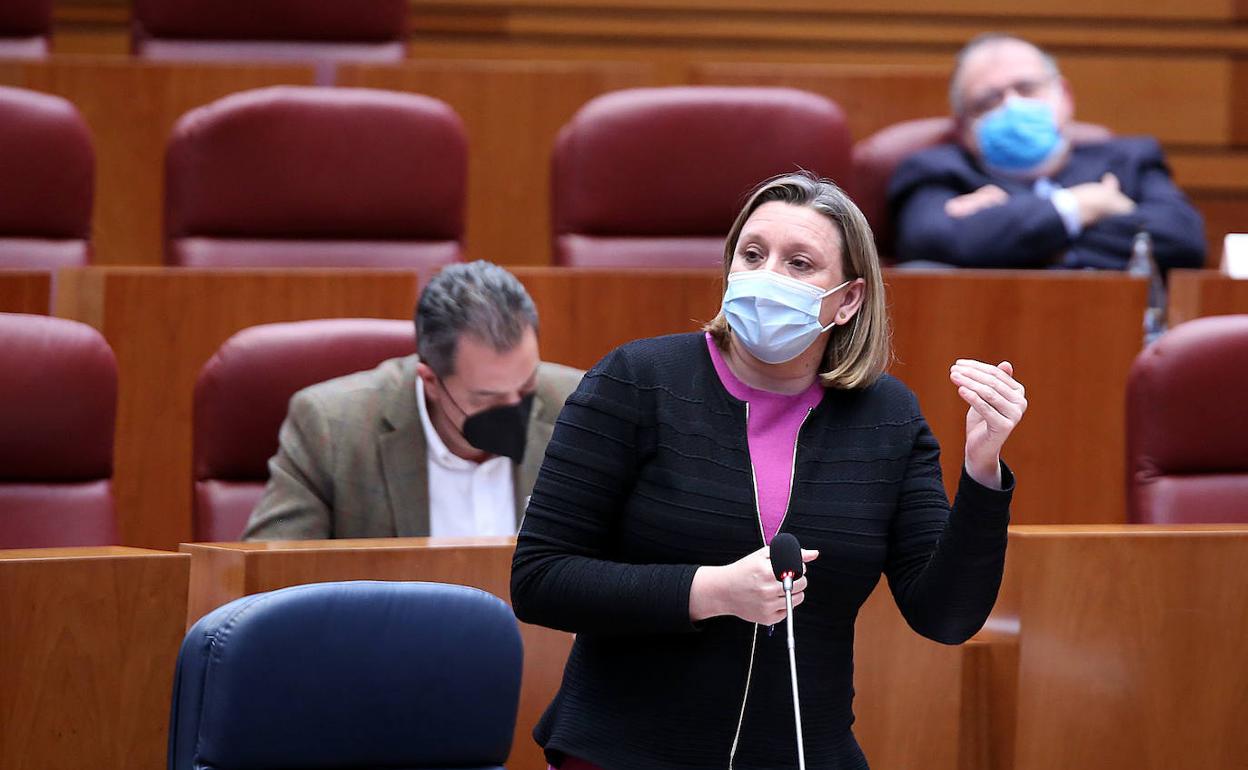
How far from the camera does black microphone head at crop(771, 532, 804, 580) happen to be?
0.75m

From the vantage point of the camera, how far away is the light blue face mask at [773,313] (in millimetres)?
843

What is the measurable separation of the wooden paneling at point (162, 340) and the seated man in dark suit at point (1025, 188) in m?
0.64

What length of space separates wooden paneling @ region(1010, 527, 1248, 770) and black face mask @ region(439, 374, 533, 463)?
383 mm

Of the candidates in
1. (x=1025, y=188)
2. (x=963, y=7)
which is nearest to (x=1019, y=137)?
(x=1025, y=188)

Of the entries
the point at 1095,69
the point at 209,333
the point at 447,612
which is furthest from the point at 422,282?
the point at 1095,69

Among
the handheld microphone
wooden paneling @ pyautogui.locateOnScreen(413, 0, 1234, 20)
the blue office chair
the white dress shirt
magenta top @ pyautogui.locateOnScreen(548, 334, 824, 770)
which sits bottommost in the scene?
the blue office chair

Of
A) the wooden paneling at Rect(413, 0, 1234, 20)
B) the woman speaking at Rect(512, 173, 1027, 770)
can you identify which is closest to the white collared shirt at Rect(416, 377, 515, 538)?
the woman speaking at Rect(512, 173, 1027, 770)

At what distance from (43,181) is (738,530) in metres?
1.11

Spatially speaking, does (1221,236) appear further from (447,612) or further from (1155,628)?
(447,612)

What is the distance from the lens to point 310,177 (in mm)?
1767

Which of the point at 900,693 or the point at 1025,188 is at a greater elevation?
the point at 1025,188

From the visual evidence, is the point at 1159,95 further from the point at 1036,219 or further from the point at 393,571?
the point at 393,571

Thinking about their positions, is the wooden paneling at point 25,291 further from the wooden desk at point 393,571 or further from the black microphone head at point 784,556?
the black microphone head at point 784,556

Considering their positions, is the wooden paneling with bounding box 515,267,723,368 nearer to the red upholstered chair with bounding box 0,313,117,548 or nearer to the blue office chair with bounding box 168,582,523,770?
the red upholstered chair with bounding box 0,313,117,548
